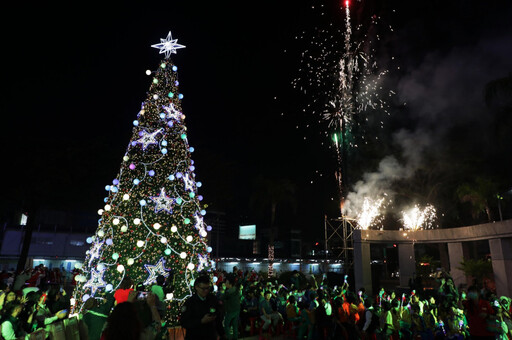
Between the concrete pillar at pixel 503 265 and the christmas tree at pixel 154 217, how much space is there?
14.3 meters

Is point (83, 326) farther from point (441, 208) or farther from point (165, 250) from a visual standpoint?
point (441, 208)

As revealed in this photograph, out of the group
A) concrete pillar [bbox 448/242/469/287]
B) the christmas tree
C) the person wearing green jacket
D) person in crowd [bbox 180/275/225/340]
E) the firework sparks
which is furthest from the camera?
the firework sparks

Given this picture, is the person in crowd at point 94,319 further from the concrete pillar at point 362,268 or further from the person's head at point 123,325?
the concrete pillar at point 362,268

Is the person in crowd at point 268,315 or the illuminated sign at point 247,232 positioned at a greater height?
the illuminated sign at point 247,232

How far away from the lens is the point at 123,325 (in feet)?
8.21

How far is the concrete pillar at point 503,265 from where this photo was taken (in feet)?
50.2

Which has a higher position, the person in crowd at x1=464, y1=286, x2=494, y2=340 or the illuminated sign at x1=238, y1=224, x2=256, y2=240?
the illuminated sign at x1=238, y1=224, x2=256, y2=240

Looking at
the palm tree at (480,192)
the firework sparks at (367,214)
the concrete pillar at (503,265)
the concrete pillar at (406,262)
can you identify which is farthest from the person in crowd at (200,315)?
the palm tree at (480,192)

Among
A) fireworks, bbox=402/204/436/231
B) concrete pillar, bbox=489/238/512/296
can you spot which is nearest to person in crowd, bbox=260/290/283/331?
concrete pillar, bbox=489/238/512/296

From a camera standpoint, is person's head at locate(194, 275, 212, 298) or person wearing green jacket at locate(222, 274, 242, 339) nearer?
person's head at locate(194, 275, 212, 298)

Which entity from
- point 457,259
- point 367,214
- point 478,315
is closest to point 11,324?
point 478,315

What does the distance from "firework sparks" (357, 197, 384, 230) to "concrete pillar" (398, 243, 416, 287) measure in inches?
99.9

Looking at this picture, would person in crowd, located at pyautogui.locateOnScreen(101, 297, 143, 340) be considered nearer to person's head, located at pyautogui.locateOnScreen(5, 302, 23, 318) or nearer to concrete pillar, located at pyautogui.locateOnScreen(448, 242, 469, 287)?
person's head, located at pyautogui.locateOnScreen(5, 302, 23, 318)

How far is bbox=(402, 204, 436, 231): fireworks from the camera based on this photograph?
77.2 ft
